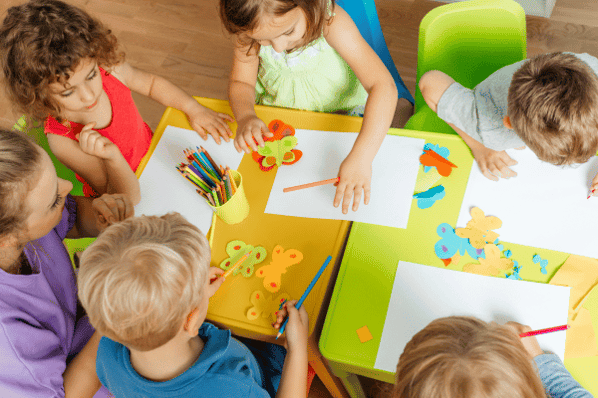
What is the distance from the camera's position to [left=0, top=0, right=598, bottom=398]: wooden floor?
1989 mm

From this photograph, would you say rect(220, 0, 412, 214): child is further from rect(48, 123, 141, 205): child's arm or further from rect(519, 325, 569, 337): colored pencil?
rect(519, 325, 569, 337): colored pencil

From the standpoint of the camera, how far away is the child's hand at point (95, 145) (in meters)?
1.03

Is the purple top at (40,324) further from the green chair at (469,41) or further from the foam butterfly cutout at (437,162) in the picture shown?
the green chair at (469,41)

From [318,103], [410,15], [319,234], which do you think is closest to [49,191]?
[319,234]

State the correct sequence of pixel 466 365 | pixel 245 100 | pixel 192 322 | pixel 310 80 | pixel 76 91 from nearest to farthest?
pixel 466 365
pixel 192 322
pixel 76 91
pixel 245 100
pixel 310 80

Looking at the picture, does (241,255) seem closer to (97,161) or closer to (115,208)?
Answer: (115,208)

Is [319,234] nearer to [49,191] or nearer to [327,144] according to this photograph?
[327,144]

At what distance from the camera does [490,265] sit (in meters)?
0.85

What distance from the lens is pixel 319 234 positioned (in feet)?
3.06

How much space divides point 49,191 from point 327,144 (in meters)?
0.61

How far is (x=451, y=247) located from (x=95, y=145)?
83 cm

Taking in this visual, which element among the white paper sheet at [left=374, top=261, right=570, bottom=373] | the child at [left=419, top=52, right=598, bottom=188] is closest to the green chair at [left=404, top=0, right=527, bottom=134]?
the child at [left=419, top=52, right=598, bottom=188]

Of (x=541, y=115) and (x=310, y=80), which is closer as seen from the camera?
(x=541, y=115)

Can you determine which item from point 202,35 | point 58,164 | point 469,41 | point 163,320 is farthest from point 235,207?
point 202,35
